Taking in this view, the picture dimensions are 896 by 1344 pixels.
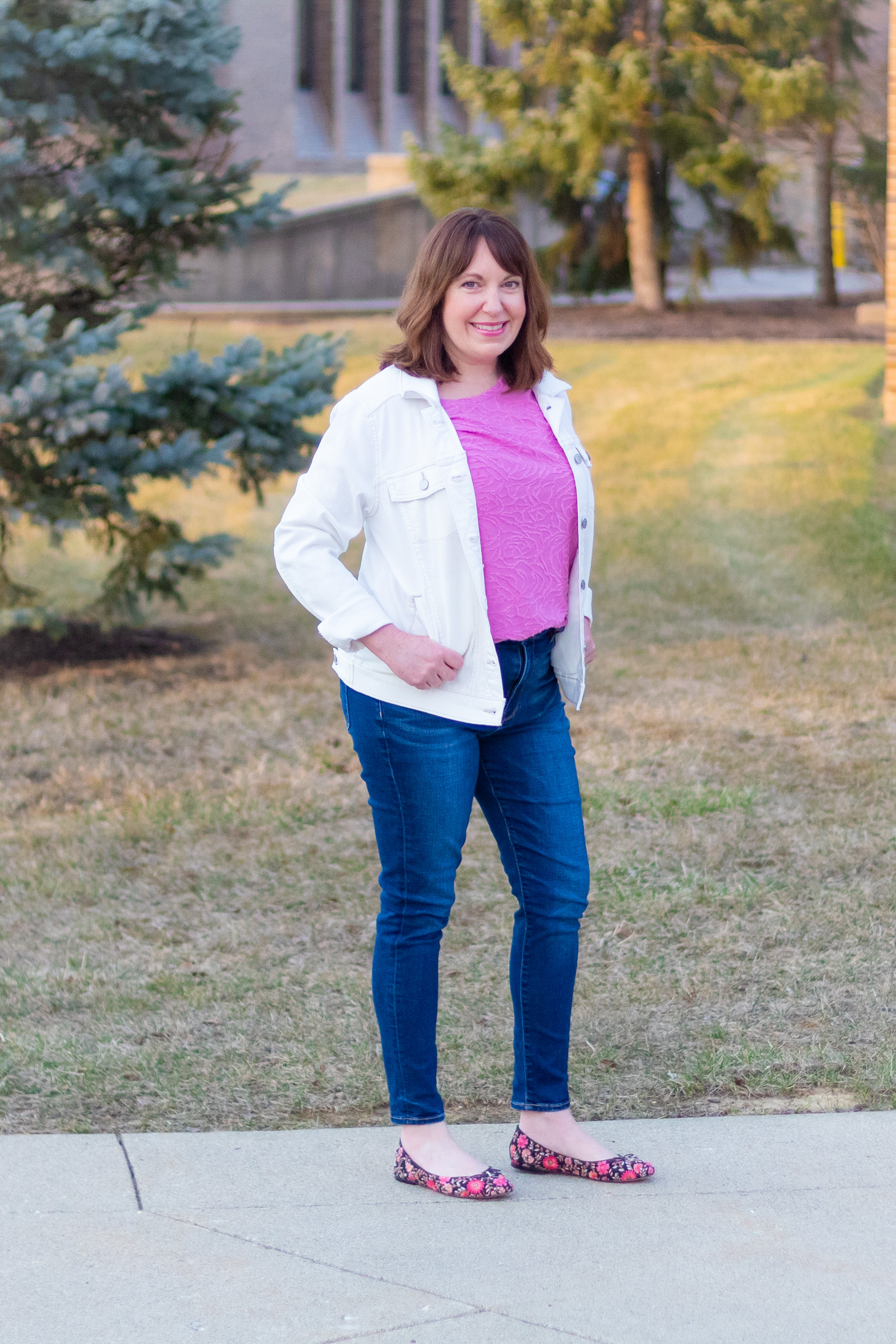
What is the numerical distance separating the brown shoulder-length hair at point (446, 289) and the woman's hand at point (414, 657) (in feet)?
1.67

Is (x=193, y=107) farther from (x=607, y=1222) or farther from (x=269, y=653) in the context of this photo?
(x=607, y=1222)

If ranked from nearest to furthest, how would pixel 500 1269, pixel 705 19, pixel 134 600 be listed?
pixel 500 1269
pixel 134 600
pixel 705 19

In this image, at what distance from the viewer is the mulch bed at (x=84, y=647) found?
27.7 ft

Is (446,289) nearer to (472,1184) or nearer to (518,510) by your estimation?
(518,510)

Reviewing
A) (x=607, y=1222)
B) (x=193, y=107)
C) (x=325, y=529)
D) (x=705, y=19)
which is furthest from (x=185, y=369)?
(x=705, y=19)

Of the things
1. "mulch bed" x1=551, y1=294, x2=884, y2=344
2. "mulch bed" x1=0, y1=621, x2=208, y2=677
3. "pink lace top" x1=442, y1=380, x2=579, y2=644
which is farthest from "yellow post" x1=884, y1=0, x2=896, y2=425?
"pink lace top" x1=442, y1=380, x2=579, y2=644

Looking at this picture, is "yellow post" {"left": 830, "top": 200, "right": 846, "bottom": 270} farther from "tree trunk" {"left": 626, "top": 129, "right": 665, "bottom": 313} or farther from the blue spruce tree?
the blue spruce tree

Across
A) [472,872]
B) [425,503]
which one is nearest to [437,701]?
[425,503]

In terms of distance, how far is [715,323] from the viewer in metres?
18.6

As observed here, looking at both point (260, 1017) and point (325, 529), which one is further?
point (260, 1017)

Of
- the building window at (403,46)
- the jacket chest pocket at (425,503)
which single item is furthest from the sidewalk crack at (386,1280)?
the building window at (403,46)

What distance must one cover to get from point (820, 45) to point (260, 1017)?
19149 mm

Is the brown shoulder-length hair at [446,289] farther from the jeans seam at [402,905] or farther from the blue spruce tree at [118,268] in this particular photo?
the blue spruce tree at [118,268]

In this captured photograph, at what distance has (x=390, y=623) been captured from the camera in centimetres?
289
